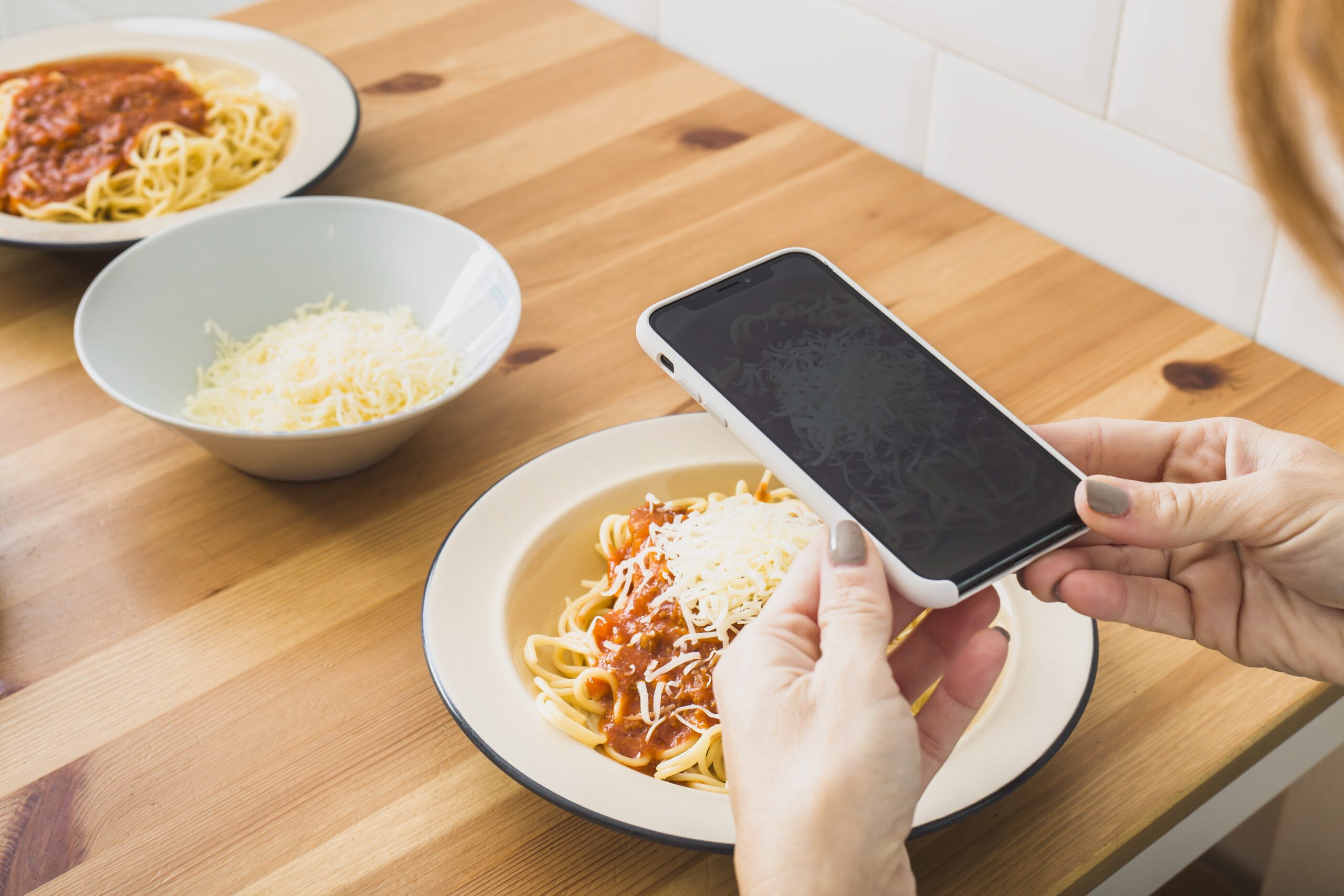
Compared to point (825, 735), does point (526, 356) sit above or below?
below

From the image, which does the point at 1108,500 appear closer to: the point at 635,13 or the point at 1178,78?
the point at 1178,78

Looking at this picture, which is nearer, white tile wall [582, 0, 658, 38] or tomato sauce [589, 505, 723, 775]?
tomato sauce [589, 505, 723, 775]

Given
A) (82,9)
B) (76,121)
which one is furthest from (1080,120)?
(82,9)

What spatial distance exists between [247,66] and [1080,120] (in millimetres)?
1036

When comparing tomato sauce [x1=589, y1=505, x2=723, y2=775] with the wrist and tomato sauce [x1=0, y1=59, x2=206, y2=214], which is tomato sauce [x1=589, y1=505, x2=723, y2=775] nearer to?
the wrist

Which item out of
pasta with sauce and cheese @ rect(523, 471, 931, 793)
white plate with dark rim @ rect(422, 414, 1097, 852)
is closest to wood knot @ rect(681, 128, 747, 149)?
white plate with dark rim @ rect(422, 414, 1097, 852)

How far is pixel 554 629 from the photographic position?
0.85 meters

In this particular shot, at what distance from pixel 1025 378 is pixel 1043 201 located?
0.28 metres

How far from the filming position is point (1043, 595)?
71 cm

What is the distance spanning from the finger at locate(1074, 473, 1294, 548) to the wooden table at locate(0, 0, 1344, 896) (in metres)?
0.19

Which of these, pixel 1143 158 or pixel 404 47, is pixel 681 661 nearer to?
pixel 1143 158

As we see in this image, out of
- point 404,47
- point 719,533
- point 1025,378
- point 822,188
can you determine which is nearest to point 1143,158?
point 1025,378

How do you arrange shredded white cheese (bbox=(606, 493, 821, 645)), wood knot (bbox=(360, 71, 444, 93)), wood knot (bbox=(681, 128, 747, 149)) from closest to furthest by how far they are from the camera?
shredded white cheese (bbox=(606, 493, 821, 645)), wood knot (bbox=(681, 128, 747, 149)), wood knot (bbox=(360, 71, 444, 93))

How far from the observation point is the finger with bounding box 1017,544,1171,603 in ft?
2.30
